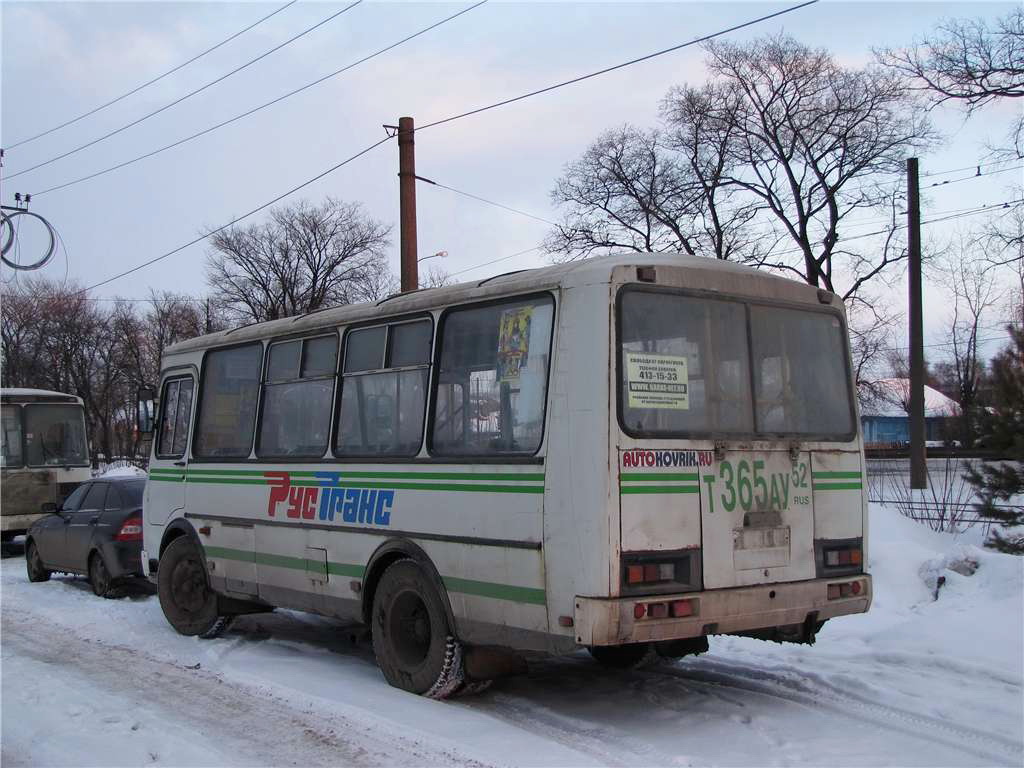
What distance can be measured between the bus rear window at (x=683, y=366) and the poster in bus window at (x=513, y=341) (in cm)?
74

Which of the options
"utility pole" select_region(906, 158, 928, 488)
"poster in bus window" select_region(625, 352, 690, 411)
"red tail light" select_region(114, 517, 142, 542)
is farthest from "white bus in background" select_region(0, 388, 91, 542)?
"utility pole" select_region(906, 158, 928, 488)

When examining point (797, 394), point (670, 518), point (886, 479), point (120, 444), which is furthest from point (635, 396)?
point (120, 444)

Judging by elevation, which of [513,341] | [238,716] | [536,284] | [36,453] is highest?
[536,284]

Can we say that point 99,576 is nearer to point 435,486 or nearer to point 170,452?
point 170,452

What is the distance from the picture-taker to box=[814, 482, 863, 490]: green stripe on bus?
6762 mm

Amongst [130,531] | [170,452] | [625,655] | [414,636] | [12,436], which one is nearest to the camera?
[414,636]

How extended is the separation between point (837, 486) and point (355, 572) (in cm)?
365

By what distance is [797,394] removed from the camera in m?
6.91

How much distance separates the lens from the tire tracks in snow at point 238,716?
228 inches

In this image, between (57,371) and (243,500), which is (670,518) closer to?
(243,500)

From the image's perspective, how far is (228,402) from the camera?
9.72m

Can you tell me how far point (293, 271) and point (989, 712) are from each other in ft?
152

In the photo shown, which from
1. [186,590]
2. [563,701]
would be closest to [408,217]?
[186,590]

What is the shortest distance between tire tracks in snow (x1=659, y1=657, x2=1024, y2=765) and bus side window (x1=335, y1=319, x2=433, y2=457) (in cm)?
286
